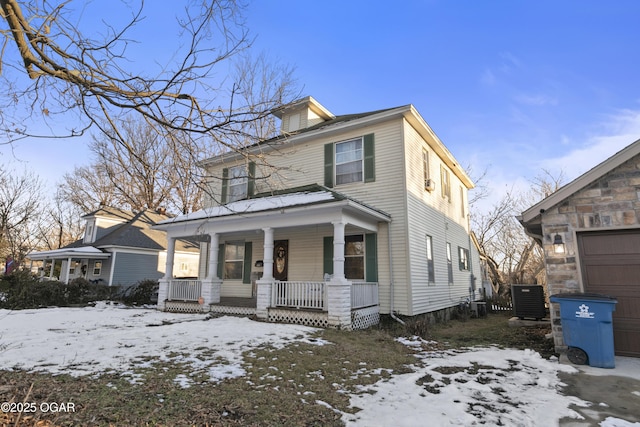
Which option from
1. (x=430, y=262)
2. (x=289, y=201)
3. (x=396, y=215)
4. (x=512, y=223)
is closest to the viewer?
(x=289, y=201)

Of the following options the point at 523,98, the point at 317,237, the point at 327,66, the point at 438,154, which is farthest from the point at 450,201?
the point at 327,66

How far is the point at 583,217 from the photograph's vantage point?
6.10 meters

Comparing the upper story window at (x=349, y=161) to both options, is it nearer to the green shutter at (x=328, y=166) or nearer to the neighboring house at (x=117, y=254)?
the green shutter at (x=328, y=166)

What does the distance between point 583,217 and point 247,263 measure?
9938 mm

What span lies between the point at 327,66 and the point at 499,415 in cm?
573

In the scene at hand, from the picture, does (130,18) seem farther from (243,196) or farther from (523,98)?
(523,98)

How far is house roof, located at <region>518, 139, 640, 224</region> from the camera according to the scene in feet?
18.9

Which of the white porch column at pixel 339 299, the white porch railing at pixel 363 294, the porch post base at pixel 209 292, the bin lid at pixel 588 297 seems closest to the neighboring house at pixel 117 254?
the porch post base at pixel 209 292

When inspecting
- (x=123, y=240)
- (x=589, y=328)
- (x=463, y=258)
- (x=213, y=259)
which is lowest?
(x=589, y=328)

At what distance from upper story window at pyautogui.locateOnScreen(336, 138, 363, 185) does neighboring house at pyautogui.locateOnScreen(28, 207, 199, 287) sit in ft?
43.8

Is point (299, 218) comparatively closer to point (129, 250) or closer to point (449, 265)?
point (449, 265)

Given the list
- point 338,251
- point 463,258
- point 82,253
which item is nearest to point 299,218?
point 338,251

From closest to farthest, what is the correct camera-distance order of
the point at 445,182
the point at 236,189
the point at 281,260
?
the point at 281,260
the point at 236,189
the point at 445,182

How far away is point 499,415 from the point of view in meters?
3.35
